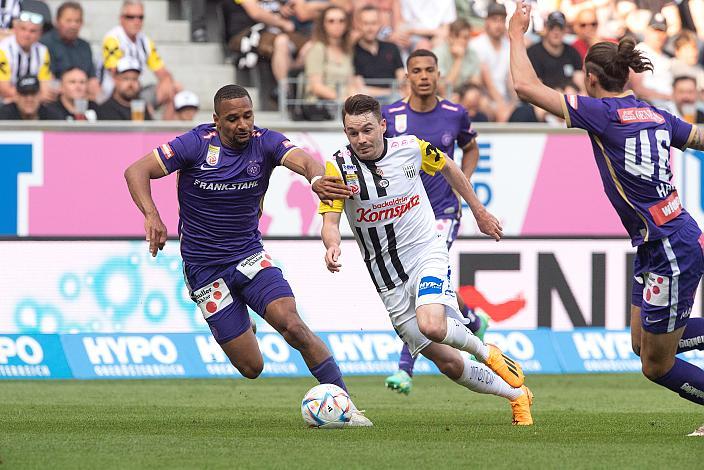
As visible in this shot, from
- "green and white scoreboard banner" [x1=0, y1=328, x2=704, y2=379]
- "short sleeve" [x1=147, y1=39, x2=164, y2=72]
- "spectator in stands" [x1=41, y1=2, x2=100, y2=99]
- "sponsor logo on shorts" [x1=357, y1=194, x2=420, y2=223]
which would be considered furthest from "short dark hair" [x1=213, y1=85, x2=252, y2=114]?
"short sleeve" [x1=147, y1=39, x2=164, y2=72]

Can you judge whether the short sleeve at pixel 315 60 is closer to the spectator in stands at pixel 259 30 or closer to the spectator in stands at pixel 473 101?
the spectator in stands at pixel 259 30

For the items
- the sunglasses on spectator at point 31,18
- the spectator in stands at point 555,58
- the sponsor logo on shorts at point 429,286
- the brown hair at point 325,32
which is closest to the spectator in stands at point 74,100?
the sunglasses on spectator at point 31,18

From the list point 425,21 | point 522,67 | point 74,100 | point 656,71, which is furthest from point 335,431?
point 656,71

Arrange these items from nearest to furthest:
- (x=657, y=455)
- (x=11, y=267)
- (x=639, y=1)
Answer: (x=657, y=455)
(x=11, y=267)
(x=639, y=1)

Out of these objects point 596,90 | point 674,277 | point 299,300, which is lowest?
point 299,300

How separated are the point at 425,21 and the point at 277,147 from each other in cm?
1033

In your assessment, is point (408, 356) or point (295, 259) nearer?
point (408, 356)

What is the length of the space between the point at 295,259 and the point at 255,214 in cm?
537

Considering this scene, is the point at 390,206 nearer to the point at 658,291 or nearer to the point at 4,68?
the point at 658,291

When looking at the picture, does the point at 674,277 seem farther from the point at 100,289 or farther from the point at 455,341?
the point at 100,289

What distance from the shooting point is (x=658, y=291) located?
8.53 meters

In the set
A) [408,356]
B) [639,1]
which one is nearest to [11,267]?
[408,356]

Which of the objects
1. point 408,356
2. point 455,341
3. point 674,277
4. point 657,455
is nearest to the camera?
point 657,455

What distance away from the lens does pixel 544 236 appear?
16.0 metres
